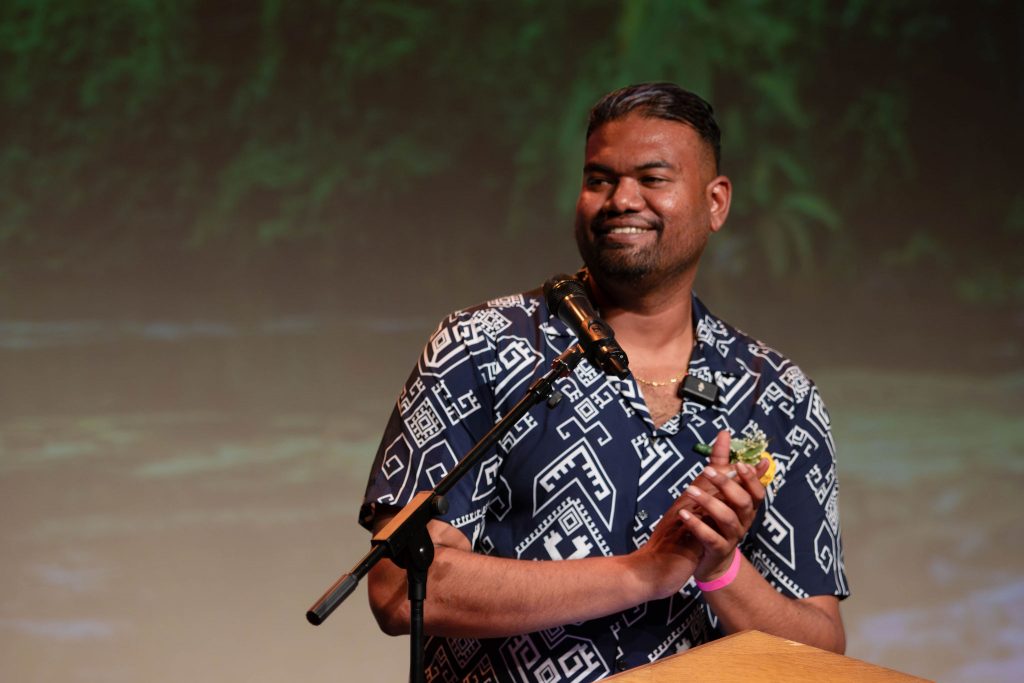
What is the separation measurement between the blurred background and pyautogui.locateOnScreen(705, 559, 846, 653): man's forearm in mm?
1960

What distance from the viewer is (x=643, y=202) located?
84.5 inches

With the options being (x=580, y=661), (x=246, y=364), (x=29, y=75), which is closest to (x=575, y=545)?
(x=580, y=661)

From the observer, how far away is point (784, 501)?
2.16 metres

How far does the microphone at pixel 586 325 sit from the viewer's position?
1.62 m

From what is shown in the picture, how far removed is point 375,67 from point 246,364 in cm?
102

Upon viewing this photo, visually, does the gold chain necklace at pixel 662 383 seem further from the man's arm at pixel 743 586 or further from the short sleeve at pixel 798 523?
the man's arm at pixel 743 586

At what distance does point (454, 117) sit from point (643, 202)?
178 centimetres

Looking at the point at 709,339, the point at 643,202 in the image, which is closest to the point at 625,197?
the point at 643,202

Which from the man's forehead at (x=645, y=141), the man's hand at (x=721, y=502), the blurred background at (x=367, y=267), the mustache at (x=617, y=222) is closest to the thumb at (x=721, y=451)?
the man's hand at (x=721, y=502)

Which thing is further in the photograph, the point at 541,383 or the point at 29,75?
the point at 29,75

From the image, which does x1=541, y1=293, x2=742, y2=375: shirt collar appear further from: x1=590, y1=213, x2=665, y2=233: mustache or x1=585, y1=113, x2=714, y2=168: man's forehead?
x1=585, y1=113, x2=714, y2=168: man's forehead

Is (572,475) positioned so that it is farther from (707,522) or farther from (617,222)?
(617,222)

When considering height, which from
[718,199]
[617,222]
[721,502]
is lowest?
[721,502]

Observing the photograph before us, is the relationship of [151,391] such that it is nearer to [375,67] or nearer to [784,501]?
[375,67]
